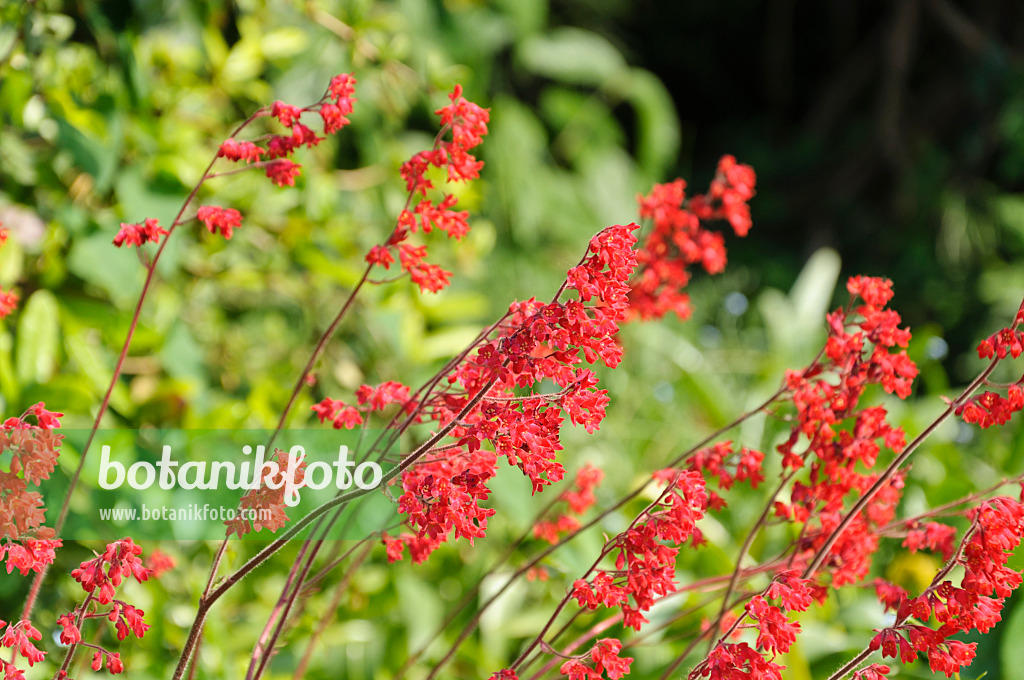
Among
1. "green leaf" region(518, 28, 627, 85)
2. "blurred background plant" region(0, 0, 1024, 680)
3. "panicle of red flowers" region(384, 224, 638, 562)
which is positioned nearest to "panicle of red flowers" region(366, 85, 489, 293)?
"panicle of red flowers" region(384, 224, 638, 562)

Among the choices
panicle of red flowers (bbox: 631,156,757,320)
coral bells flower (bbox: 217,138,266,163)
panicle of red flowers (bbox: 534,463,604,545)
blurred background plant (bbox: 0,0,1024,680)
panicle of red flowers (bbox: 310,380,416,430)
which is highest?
blurred background plant (bbox: 0,0,1024,680)

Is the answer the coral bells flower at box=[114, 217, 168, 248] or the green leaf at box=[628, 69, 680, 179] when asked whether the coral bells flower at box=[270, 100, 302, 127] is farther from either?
the green leaf at box=[628, 69, 680, 179]

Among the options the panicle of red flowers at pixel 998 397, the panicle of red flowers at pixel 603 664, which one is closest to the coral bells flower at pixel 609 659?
the panicle of red flowers at pixel 603 664

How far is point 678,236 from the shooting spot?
0.67 metres

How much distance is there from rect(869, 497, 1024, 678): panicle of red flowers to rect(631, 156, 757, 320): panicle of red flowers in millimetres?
293

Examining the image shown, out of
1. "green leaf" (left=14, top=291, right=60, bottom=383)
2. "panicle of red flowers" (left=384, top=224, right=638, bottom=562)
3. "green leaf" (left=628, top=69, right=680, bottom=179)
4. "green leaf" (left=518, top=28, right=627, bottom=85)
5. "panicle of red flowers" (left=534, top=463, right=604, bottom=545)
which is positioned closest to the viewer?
"panicle of red flowers" (left=384, top=224, right=638, bottom=562)

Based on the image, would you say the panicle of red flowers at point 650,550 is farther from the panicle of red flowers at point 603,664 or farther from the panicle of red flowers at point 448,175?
the panicle of red flowers at point 448,175

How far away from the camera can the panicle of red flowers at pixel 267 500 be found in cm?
46

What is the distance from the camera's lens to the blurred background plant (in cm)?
97

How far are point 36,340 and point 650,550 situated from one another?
2.52 ft

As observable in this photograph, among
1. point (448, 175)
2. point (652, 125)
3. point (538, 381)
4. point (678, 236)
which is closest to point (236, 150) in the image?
point (448, 175)

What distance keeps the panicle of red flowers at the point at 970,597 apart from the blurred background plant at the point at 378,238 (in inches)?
15.6

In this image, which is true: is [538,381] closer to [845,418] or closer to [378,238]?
[845,418]

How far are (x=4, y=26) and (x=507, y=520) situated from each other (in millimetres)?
897
